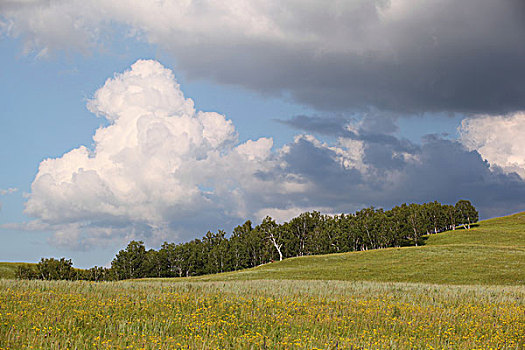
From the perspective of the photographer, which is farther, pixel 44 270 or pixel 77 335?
pixel 44 270

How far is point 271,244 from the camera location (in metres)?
114

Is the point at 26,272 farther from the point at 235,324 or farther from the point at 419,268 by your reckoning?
the point at 235,324

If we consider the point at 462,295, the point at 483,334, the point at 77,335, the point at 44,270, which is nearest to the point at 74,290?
the point at 77,335

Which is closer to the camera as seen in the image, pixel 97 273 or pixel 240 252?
pixel 97 273

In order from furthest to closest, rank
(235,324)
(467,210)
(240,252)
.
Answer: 1. (467,210)
2. (240,252)
3. (235,324)

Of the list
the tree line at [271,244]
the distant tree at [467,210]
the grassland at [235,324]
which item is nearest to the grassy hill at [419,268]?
the grassland at [235,324]

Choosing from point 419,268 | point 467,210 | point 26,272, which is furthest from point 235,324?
point 467,210

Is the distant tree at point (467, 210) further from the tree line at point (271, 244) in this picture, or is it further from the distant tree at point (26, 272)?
the distant tree at point (26, 272)

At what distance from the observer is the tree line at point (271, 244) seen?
362ft

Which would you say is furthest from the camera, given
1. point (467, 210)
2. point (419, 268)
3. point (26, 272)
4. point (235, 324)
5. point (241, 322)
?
point (467, 210)

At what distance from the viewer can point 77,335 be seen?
9.54 meters

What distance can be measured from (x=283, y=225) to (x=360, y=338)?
112m

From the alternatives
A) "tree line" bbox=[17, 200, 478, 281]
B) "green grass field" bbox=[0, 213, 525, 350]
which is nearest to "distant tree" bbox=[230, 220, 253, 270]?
"tree line" bbox=[17, 200, 478, 281]

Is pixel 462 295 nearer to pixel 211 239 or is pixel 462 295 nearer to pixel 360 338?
pixel 360 338
